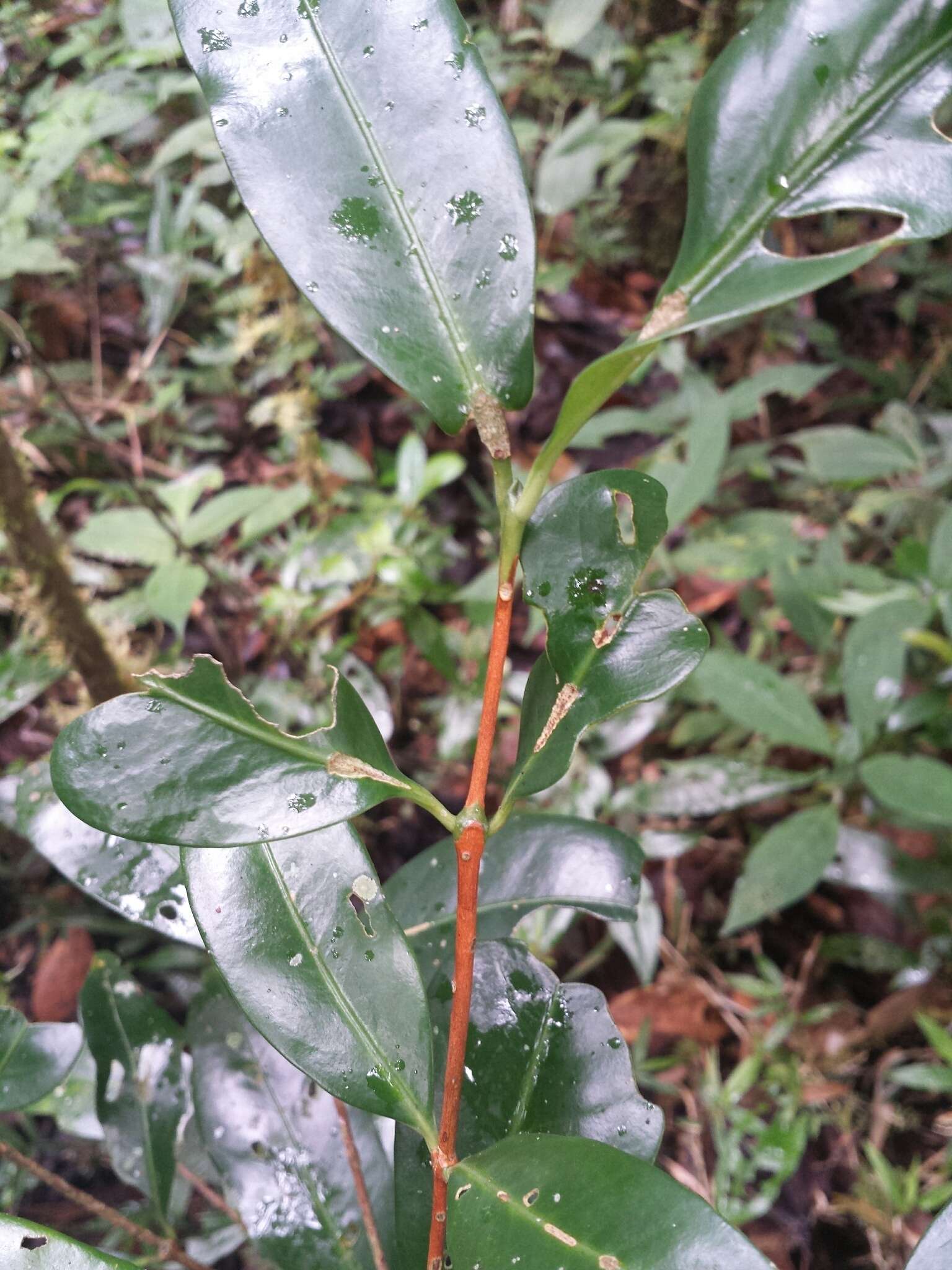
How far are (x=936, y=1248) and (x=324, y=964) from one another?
0.29m

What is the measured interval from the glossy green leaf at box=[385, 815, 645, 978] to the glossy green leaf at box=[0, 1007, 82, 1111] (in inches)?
8.9

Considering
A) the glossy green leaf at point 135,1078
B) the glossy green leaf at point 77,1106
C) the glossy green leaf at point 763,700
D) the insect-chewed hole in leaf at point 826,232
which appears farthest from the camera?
the insect-chewed hole in leaf at point 826,232

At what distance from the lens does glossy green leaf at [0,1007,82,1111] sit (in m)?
0.51

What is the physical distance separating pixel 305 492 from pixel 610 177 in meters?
1.04

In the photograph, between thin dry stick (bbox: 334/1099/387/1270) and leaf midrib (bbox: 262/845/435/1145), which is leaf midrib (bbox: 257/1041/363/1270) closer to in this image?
thin dry stick (bbox: 334/1099/387/1270)

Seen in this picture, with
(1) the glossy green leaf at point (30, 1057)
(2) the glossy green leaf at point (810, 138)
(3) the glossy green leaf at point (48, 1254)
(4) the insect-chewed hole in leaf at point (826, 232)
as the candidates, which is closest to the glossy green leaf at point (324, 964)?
(3) the glossy green leaf at point (48, 1254)

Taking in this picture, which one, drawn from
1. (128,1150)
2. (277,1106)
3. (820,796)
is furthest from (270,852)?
(820,796)

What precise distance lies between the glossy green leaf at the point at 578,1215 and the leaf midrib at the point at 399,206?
14.4 inches

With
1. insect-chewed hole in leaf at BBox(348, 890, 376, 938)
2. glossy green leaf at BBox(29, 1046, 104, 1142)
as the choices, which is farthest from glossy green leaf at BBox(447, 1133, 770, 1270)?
glossy green leaf at BBox(29, 1046, 104, 1142)

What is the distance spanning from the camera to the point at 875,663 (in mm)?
1073

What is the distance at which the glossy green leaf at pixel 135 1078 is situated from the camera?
0.62m

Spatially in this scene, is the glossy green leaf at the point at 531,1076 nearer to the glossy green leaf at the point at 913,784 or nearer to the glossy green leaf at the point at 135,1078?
the glossy green leaf at the point at 135,1078

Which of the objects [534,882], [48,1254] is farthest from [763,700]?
[48,1254]

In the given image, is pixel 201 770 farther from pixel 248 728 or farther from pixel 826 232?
pixel 826 232
